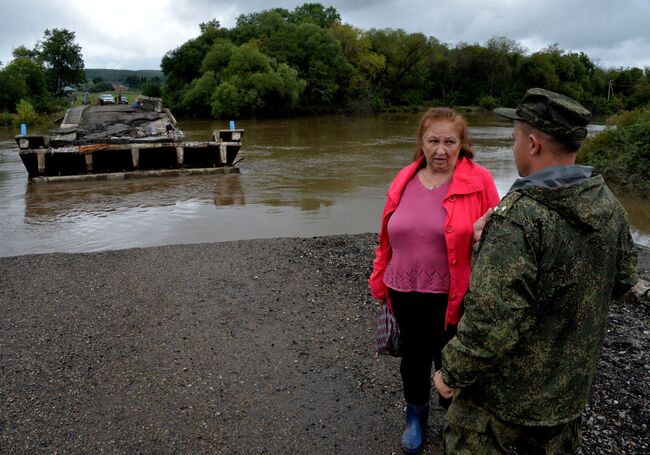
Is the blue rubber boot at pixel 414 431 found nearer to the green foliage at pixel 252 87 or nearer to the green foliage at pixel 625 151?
the green foliage at pixel 625 151

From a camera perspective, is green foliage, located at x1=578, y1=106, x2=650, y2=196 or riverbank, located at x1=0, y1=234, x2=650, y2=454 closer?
riverbank, located at x1=0, y1=234, x2=650, y2=454

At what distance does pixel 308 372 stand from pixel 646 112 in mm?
15820

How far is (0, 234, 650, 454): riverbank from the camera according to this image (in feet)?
11.3

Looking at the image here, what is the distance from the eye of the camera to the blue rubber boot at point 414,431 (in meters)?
3.18

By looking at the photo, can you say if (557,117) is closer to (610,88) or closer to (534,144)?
(534,144)

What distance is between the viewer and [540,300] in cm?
177

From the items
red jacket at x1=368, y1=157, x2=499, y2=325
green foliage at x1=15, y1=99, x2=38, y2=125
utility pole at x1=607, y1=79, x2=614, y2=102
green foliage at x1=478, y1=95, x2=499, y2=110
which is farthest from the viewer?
utility pole at x1=607, y1=79, x2=614, y2=102

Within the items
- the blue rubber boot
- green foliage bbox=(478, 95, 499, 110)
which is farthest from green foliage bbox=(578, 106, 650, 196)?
green foliage bbox=(478, 95, 499, 110)

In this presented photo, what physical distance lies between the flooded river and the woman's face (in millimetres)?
7435

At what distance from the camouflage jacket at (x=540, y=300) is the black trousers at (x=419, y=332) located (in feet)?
2.76

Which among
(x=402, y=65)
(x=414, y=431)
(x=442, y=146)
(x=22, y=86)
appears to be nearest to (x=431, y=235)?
(x=442, y=146)

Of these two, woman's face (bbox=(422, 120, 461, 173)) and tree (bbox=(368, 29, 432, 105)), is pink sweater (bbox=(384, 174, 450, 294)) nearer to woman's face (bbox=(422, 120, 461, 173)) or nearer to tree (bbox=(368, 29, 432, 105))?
woman's face (bbox=(422, 120, 461, 173))

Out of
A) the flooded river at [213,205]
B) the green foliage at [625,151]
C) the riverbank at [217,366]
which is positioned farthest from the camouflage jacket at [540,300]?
the green foliage at [625,151]

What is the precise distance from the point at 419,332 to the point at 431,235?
1.85 feet
